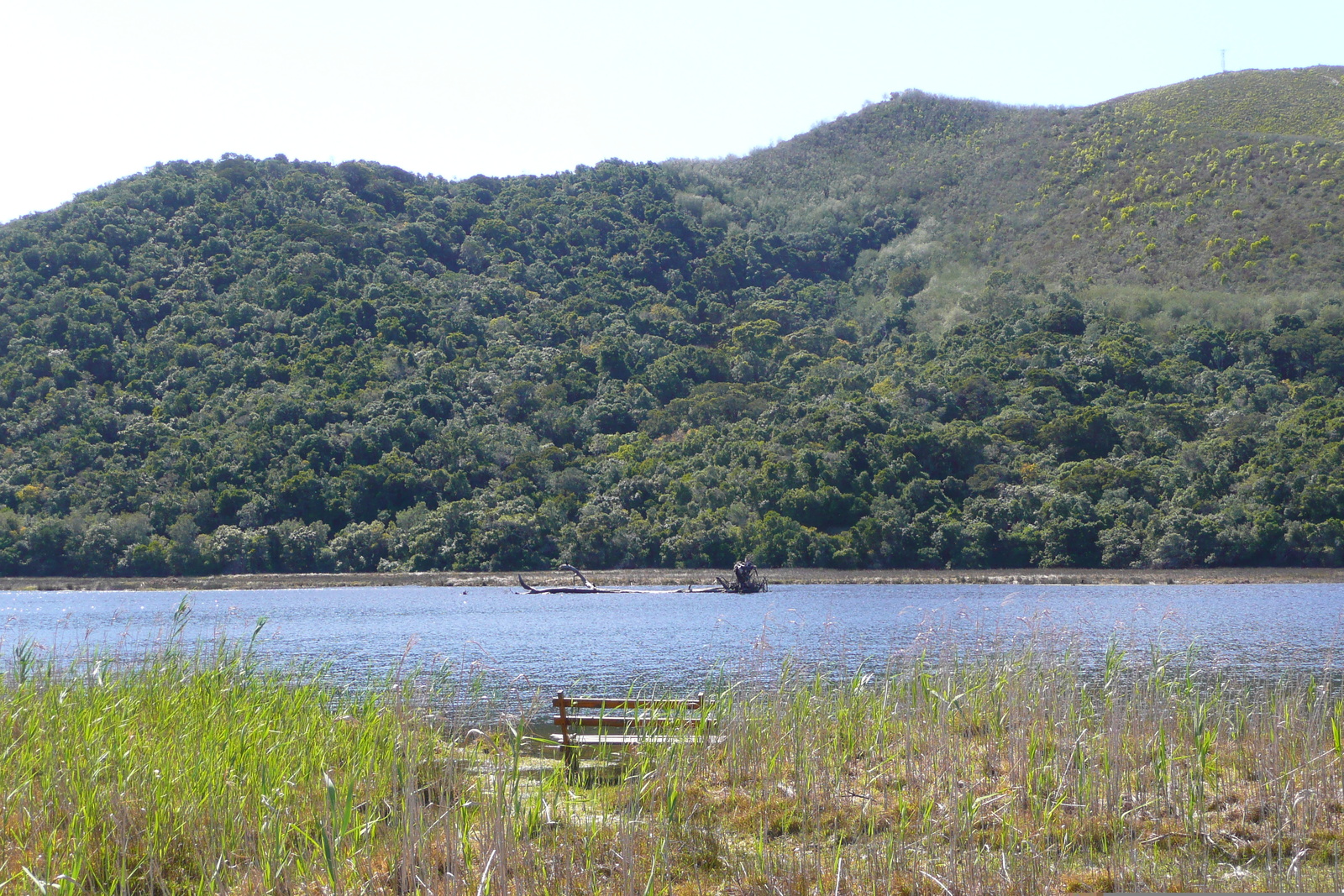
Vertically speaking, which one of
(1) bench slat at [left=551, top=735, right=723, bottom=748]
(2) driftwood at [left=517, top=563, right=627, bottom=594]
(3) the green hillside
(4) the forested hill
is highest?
(3) the green hillside

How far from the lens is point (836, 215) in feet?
471

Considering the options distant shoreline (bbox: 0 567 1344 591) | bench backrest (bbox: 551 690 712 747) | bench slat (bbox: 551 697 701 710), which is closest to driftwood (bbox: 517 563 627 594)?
distant shoreline (bbox: 0 567 1344 591)

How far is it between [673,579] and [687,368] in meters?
37.0

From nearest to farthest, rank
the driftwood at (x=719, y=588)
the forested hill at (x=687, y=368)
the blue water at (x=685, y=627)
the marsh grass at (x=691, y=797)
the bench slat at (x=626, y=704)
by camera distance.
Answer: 1. the marsh grass at (x=691, y=797)
2. the bench slat at (x=626, y=704)
3. the blue water at (x=685, y=627)
4. the driftwood at (x=719, y=588)
5. the forested hill at (x=687, y=368)

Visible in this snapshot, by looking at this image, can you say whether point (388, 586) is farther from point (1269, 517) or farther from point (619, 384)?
point (1269, 517)

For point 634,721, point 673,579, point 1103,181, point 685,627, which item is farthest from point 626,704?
point 1103,181

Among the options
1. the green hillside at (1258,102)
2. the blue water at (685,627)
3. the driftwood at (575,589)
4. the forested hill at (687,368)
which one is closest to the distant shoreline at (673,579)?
the forested hill at (687,368)

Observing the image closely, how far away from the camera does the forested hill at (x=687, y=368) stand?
6675 centimetres

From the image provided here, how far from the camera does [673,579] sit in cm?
6338

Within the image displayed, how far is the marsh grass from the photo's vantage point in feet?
23.1

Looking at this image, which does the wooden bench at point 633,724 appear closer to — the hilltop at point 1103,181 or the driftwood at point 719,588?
the driftwood at point 719,588

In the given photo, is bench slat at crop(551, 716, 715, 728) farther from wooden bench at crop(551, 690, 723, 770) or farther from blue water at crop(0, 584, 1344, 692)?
blue water at crop(0, 584, 1344, 692)

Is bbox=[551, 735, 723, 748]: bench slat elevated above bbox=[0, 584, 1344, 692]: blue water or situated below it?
above

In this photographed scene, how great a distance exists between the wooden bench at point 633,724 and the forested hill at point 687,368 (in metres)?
51.9
